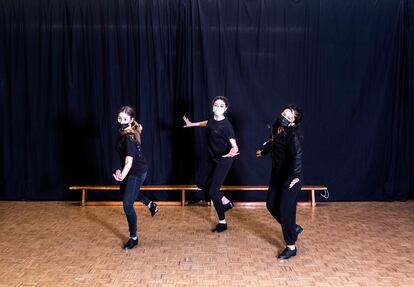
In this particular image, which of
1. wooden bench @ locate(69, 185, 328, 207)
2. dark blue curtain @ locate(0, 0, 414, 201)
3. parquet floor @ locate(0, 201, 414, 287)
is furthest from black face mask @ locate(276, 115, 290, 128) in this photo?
dark blue curtain @ locate(0, 0, 414, 201)

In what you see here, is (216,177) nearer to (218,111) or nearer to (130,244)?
(218,111)

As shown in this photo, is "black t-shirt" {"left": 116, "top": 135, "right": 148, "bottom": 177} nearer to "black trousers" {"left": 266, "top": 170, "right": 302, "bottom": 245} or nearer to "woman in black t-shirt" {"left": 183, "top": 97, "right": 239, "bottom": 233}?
"woman in black t-shirt" {"left": 183, "top": 97, "right": 239, "bottom": 233}

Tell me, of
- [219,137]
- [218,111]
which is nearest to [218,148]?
[219,137]

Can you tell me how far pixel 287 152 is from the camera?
427 centimetres

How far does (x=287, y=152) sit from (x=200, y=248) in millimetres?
1438

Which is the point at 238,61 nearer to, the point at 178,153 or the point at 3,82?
the point at 178,153

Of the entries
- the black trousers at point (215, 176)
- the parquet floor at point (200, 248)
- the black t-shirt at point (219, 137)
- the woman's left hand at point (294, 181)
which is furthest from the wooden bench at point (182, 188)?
the woman's left hand at point (294, 181)

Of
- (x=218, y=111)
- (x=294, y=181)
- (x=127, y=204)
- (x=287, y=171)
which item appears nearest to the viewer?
(x=294, y=181)

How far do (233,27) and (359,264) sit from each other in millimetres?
4116

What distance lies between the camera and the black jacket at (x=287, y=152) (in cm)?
414

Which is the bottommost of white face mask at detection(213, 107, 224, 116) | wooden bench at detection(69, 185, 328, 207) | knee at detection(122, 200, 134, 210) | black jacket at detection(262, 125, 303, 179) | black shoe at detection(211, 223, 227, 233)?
black shoe at detection(211, 223, 227, 233)

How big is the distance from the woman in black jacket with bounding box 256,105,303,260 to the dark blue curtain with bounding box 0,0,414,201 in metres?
2.53

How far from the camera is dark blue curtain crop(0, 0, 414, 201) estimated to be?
6809 mm

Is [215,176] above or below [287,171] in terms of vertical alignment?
below
